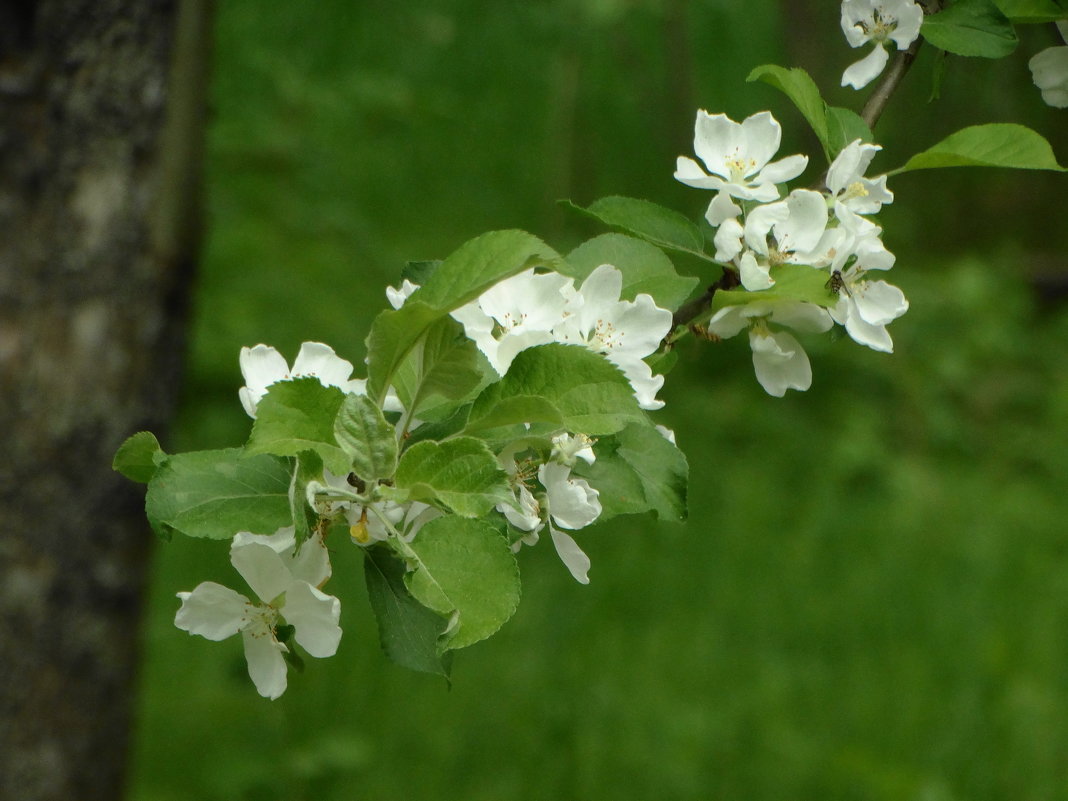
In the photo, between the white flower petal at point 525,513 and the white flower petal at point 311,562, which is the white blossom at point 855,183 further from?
the white flower petal at point 311,562

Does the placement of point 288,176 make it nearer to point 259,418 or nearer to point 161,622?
point 161,622

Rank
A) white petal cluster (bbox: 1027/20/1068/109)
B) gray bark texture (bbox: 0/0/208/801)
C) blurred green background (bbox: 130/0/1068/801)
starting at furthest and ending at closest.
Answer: blurred green background (bbox: 130/0/1068/801) < gray bark texture (bbox: 0/0/208/801) < white petal cluster (bbox: 1027/20/1068/109)

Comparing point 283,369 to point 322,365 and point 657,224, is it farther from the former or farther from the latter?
point 657,224

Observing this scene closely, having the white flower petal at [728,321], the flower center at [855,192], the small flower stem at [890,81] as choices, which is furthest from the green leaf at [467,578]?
the small flower stem at [890,81]

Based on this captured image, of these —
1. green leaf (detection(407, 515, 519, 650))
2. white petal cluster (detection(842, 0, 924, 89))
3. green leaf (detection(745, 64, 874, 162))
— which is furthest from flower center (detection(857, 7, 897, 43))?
green leaf (detection(407, 515, 519, 650))

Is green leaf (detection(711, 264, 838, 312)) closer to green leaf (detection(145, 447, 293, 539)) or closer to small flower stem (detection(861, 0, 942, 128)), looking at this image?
small flower stem (detection(861, 0, 942, 128))

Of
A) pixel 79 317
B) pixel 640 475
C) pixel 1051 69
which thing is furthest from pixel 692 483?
pixel 640 475
